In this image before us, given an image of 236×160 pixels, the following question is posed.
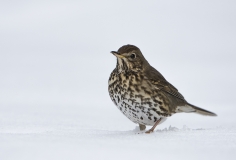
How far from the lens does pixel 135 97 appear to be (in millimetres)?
7477

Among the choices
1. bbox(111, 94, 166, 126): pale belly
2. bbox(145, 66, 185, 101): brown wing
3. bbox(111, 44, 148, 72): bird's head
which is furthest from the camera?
bbox(145, 66, 185, 101): brown wing

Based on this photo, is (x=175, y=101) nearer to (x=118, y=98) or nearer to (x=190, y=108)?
(x=190, y=108)

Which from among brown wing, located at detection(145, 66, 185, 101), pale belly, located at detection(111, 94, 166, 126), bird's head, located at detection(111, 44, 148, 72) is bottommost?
pale belly, located at detection(111, 94, 166, 126)

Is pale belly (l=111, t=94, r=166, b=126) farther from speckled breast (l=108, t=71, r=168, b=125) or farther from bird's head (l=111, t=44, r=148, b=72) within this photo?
bird's head (l=111, t=44, r=148, b=72)

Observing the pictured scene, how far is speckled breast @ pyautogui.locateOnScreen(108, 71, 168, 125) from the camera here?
749cm

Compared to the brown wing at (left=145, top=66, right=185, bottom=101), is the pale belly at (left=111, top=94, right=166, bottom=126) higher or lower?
lower

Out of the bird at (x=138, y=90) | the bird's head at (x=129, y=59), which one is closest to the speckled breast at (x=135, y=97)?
the bird at (x=138, y=90)

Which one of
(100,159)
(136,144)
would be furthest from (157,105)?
(100,159)

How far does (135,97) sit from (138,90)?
13cm

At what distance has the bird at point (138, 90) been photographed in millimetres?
7512

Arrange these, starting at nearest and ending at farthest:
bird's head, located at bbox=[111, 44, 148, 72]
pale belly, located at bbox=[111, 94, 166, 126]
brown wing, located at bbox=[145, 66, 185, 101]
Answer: pale belly, located at bbox=[111, 94, 166, 126], bird's head, located at bbox=[111, 44, 148, 72], brown wing, located at bbox=[145, 66, 185, 101]

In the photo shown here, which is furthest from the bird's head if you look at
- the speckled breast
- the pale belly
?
the pale belly

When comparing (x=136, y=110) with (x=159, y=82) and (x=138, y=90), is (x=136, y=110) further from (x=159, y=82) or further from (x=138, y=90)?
(x=159, y=82)

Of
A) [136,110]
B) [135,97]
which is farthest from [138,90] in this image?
[136,110]
